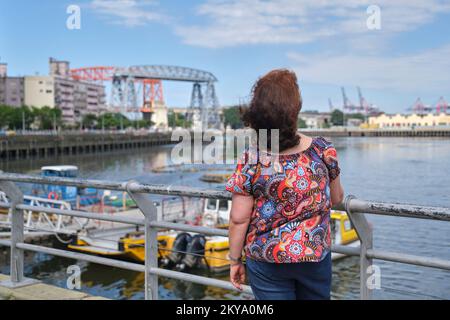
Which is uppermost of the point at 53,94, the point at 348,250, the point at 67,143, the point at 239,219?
the point at 53,94

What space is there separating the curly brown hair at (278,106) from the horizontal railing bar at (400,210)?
0.51 metres

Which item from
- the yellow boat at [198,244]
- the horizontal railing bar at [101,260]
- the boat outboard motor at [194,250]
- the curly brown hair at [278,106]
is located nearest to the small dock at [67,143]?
the yellow boat at [198,244]

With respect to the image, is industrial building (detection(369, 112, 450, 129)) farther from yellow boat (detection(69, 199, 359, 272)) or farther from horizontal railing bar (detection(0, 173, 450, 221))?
horizontal railing bar (detection(0, 173, 450, 221))

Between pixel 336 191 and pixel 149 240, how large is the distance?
61.4 inches

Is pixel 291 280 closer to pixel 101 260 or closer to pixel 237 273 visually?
pixel 237 273

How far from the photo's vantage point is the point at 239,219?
2.35 metres

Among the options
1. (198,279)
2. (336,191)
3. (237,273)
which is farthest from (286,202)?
(198,279)

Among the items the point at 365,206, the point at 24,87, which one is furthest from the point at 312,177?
the point at 24,87

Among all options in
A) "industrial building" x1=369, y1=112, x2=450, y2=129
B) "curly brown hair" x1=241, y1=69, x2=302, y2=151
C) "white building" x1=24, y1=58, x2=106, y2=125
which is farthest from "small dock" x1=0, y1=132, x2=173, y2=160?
"industrial building" x1=369, y1=112, x2=450, y2=129

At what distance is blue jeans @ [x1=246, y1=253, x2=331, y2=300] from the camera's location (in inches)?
91.8

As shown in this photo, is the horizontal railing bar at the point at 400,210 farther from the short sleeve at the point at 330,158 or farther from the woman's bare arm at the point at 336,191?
the short sleeve at the point at 330,158

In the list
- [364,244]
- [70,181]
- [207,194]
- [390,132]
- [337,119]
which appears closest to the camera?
[364,244]

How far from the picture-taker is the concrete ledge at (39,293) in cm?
423
